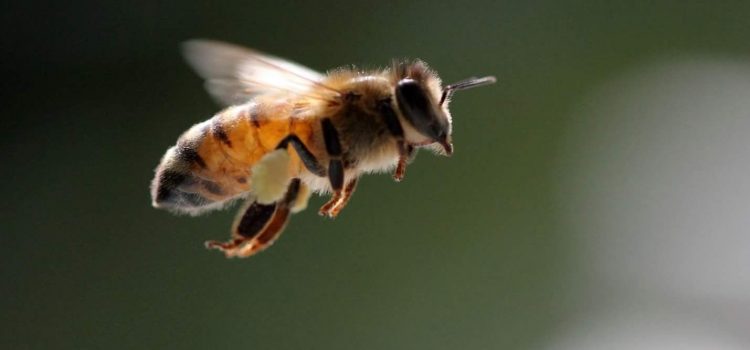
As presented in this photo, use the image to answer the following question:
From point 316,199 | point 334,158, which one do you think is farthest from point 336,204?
point 316,199

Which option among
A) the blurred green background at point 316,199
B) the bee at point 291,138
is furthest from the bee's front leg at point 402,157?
the blurred green background at point 316,199

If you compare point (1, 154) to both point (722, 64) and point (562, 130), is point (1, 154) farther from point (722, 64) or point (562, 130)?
point (722, 64)

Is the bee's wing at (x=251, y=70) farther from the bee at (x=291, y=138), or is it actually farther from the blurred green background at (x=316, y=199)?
the blurred green background at (x=316, y=199)

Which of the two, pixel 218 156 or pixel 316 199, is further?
pixel 316 199

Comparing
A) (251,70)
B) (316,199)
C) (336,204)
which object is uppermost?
(251,70)

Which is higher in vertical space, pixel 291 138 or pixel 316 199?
pixel 291 138

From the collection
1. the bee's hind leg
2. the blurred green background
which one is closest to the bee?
the bee's hind leg

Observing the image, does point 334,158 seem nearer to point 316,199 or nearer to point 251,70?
point 251,70

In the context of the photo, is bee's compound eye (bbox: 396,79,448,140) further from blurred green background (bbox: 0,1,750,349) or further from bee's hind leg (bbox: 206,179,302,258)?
blurred green background (bbox: 0,1,750,349)
